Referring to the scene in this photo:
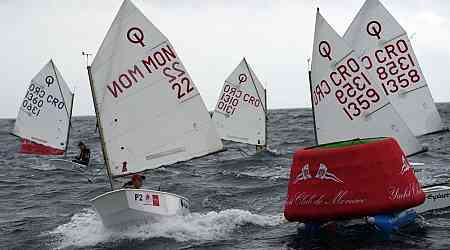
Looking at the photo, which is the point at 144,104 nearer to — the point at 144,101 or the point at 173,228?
the point at 144,101

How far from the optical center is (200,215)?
54.4ft

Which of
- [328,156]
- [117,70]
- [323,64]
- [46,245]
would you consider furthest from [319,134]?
[46,245]

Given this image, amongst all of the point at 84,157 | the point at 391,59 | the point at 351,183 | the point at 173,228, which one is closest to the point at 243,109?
the point at 84,157

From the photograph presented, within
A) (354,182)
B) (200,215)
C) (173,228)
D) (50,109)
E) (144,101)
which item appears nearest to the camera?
(354,182)

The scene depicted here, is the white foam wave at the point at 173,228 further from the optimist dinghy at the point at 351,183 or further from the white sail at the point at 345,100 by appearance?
the white sail at the point at 345,100

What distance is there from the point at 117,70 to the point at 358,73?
20.4ft

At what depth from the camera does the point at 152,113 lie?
1571 cm

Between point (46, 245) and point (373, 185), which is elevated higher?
point (373, 185)

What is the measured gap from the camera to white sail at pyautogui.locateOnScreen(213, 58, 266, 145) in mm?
35406

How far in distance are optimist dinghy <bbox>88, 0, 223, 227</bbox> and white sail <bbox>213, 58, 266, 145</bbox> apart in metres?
19.3

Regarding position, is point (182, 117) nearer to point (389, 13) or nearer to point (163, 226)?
point (163, 226)

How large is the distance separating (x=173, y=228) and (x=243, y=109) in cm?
2114

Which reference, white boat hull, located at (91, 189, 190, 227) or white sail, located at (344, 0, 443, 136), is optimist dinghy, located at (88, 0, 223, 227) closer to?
white boat hull, located at (91, 189, 190, 227)

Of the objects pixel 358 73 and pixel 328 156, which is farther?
pixel 358 73
